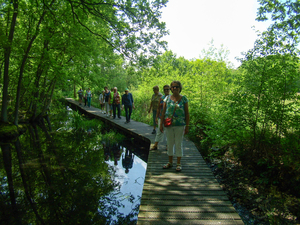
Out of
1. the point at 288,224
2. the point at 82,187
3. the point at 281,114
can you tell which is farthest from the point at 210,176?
the point at 82,187

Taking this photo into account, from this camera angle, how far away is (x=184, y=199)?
3652 millimetres

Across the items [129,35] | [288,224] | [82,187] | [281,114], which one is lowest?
[82,187]

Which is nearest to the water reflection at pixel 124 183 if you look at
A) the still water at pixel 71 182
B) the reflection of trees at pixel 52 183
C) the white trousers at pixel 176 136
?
the still water at pixel 71 182

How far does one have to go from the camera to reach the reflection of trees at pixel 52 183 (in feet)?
13.9

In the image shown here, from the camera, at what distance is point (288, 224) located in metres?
3.57

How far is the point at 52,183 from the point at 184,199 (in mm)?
3501

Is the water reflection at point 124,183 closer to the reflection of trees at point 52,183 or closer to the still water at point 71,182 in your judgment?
the still water at point 71,182

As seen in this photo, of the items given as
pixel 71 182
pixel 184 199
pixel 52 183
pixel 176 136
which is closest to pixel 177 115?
pixel 176 136

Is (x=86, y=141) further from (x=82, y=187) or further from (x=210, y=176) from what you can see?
(x=210, y=176)

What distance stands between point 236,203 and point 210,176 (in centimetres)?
74

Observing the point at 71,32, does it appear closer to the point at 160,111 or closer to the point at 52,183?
the point at 160,111

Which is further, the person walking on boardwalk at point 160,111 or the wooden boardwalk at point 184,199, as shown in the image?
the person walking on boardwalk at point 160,111

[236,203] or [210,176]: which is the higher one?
[210,176]

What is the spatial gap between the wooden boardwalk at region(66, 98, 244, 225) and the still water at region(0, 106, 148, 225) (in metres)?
0.84
